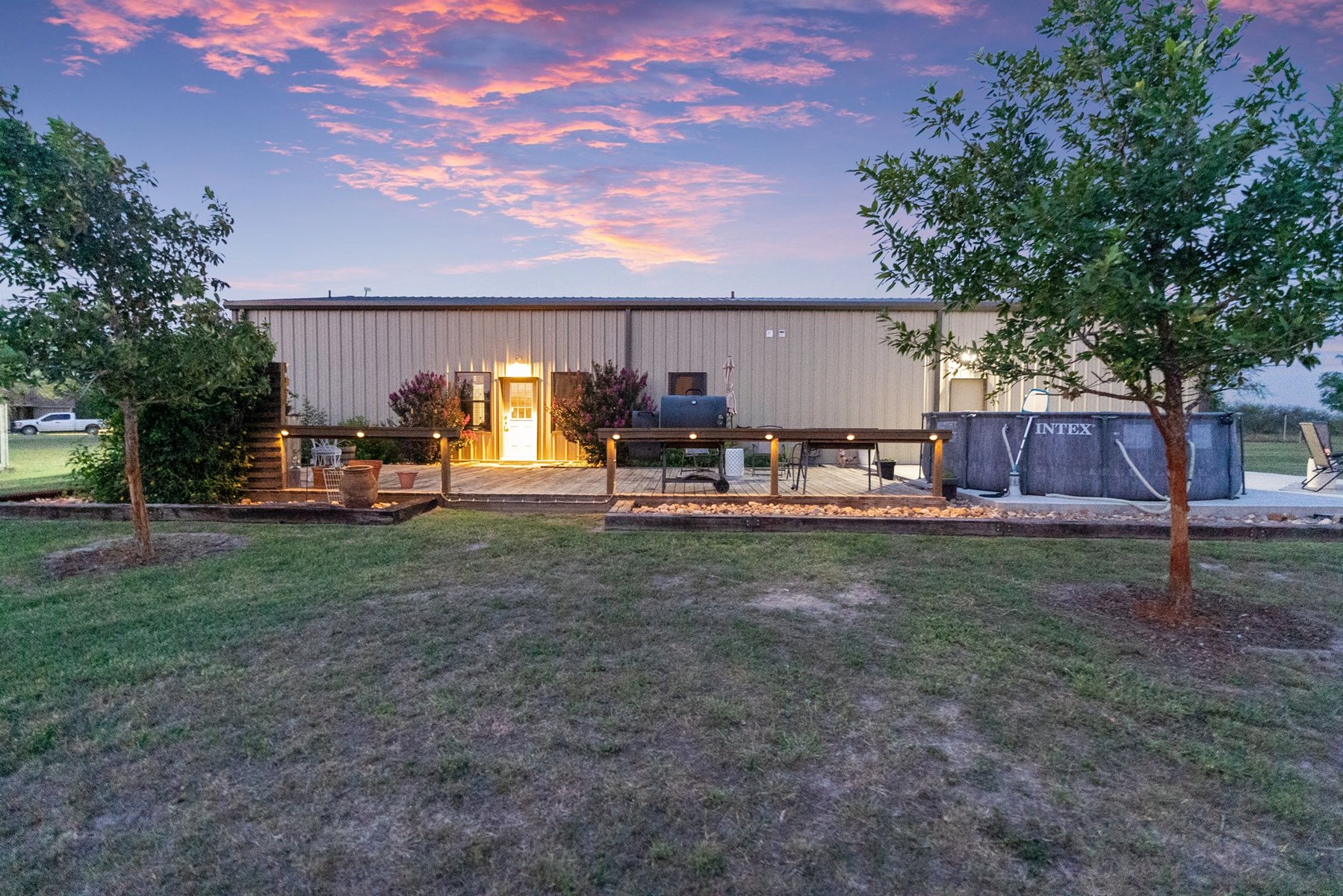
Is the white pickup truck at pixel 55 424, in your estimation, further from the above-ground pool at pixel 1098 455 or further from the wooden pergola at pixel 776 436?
the above-ground pool at pixel 1098 455

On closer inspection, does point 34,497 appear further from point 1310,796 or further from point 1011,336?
point 1310,796

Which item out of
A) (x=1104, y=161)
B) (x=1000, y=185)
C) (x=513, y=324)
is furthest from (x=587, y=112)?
(x=1104, y=161)

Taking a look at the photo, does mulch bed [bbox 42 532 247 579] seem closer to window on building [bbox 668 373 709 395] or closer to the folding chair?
window on building [bbox 668 373 709 395]

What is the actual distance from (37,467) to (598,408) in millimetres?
12573

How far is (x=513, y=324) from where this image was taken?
50.7ft

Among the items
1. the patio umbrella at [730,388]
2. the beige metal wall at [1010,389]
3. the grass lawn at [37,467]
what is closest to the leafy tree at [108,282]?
the grass lawn at [37,467]

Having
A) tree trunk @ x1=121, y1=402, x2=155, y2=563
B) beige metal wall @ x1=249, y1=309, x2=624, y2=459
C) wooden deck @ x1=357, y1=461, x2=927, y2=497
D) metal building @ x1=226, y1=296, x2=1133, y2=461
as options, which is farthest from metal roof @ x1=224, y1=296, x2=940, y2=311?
tree trunk @ x1=121, y1=402, x2=155, y2=563

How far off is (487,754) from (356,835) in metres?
0.57

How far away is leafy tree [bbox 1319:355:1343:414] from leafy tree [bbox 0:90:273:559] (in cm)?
1591

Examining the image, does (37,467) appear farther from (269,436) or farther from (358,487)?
(358,487)

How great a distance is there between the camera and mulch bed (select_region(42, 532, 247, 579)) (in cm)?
563

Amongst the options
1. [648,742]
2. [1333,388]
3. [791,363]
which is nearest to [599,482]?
[791,363]

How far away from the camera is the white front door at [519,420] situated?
1540 cm

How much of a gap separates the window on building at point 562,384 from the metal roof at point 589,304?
1458mm
